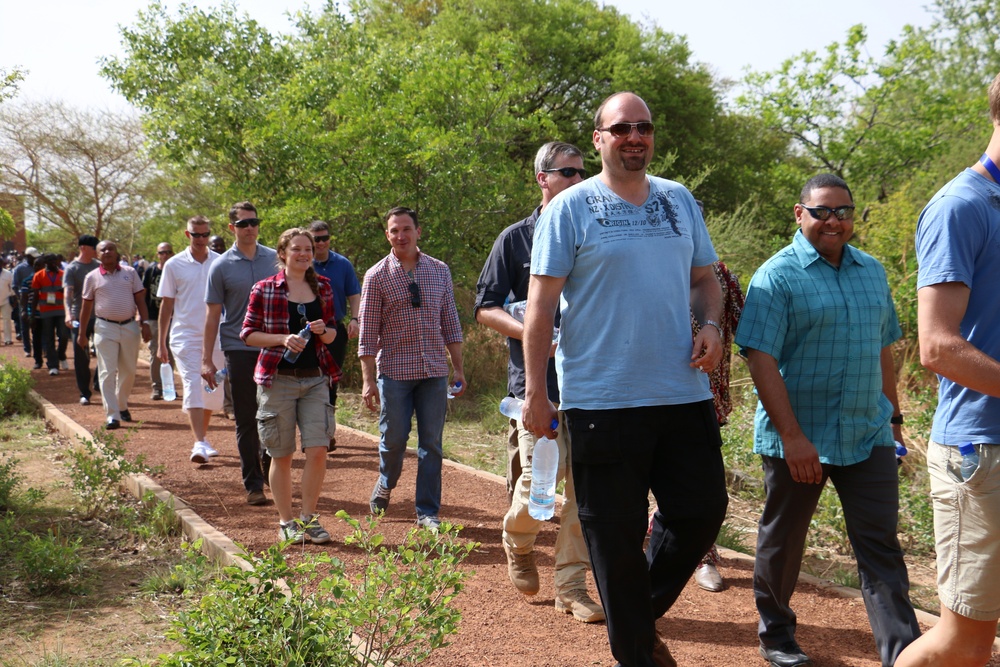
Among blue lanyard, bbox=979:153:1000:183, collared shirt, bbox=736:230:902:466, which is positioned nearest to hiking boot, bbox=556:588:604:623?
collared shirt, bbox=736:230:902:466

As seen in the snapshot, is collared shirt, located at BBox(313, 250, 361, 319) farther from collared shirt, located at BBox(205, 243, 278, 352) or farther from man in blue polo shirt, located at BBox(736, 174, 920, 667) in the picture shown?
man in blue polo shirt, located at BBox(736, 174, 920, 667)

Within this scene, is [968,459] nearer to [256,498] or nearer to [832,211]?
[832,211]

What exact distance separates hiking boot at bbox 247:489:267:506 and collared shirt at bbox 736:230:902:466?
14.6 feet

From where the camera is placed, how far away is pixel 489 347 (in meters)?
14.2

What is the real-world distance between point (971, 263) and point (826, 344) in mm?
1301

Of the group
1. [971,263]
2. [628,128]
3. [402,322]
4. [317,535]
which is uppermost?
[628,128]

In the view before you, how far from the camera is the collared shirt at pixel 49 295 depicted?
16.1m

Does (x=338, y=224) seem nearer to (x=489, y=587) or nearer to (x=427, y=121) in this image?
(x=427, y=121)

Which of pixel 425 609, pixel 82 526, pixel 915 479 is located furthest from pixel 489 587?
pixel 915 479

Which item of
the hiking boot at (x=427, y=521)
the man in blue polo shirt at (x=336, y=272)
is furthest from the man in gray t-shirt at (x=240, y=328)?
the hiking boot at (x=427, y=521)

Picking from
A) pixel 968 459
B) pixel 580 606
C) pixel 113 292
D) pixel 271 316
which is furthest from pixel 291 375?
pixel 113 292

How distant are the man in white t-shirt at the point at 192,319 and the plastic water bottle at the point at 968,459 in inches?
282

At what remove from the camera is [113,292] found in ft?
35.9

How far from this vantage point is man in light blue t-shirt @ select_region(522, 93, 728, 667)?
3.61 metres
